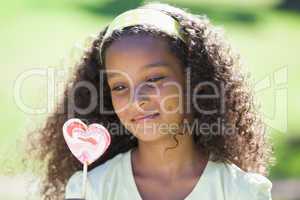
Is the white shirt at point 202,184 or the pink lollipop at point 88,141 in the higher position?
the pink lollipop at point 88,141

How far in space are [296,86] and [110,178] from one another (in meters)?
3.99

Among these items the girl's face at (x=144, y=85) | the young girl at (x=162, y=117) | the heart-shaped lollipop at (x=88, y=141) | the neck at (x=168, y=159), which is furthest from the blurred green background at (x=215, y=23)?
the heart-shaped lollipop at (x=88, y=141)

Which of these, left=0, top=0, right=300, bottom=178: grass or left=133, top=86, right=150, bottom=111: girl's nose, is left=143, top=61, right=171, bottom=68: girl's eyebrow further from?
left=0, top=0, right=300, bottom=178: grass

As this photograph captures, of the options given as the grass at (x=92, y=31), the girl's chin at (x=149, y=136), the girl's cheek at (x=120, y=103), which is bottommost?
the girl's chin at (x=149, y=136)

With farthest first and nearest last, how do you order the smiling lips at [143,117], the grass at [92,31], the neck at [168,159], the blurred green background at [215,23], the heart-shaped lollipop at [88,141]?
1. the grass at [92,31]
2. the blurred green background at [215,23]
3. the neck at [168,159]
4. the smiling lips at [143,117]
5. the heart-shaped lollipop at [88,141]

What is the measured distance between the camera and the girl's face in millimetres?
3375

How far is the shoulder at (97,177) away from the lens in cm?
341

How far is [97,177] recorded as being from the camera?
3.48 metres

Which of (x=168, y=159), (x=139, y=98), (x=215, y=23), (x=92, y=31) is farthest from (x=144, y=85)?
(x=215, y=23)

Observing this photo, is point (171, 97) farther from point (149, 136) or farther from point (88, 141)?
point (88, 141)

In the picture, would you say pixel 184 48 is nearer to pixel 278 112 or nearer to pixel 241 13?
pixel 278 112

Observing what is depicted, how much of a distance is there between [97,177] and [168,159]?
254 mm

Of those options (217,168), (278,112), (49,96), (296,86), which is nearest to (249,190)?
(217,168)

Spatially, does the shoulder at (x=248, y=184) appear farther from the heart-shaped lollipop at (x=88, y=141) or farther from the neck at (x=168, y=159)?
the heart-shaped lollipop at (x=88, y=141)
